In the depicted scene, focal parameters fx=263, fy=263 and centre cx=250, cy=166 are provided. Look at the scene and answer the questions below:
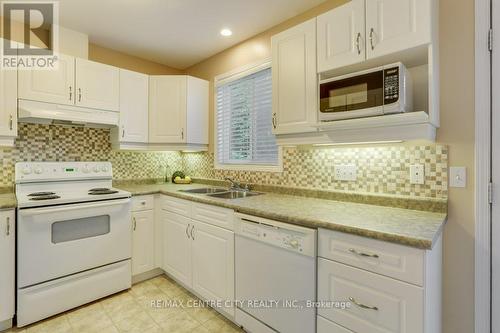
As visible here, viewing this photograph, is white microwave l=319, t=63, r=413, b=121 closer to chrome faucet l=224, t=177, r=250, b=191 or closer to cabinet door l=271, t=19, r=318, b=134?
cabinet door l=271, t=19, r=318, b=134

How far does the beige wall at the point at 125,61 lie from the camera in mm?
2863

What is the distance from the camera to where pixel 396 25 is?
1.41 m

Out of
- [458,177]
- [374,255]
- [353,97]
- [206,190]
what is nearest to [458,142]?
[458,177]

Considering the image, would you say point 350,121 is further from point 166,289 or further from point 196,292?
point 166,289

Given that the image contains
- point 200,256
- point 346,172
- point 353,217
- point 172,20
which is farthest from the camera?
point 172,20

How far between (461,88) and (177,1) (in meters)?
2.07

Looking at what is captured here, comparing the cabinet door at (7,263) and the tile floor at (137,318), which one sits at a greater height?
the cabinet door at (7,263)

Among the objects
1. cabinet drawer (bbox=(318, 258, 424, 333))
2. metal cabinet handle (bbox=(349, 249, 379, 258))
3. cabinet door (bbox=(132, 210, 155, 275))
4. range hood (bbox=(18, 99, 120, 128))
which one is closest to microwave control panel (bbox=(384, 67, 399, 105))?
metal cabinet handle (bbox=(349, 249, 379, 258))

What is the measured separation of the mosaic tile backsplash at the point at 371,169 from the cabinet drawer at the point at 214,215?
69cm

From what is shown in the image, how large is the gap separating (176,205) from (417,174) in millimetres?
1924

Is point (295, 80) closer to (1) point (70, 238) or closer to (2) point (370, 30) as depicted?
(2) point (370, 30)

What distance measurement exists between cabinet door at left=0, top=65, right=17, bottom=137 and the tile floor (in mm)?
1488

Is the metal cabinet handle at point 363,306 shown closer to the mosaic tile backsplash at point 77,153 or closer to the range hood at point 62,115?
the range hood at point 62,115

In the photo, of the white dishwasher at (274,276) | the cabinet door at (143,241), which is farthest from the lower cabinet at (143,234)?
the white dishwasher at (274,276)
